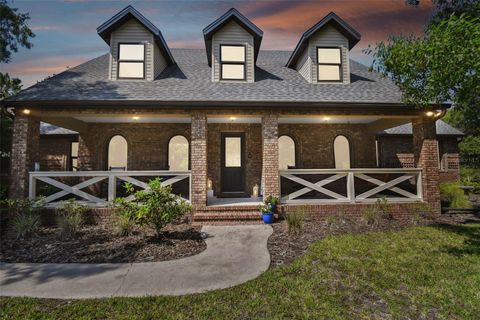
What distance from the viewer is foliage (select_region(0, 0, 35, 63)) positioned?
1288 cm

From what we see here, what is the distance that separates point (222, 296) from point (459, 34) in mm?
6239

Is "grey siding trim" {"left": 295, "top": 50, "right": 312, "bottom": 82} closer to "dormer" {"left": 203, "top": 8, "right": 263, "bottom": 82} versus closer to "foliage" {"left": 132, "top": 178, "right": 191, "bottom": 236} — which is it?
"dormer" {"left": 203, "top": 8, "right": 263, "bottom": 82}

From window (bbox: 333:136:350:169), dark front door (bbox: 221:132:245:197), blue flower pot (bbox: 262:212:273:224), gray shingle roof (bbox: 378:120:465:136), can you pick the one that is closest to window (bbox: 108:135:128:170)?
dark front door (bbox: 221:132:245:197)

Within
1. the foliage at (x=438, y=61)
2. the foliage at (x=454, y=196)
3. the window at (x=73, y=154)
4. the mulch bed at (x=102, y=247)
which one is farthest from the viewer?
the window at (x=73, y=154)

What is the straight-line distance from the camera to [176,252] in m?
5.01

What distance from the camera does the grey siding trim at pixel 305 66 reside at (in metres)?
9.77

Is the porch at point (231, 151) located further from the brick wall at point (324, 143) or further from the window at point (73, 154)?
the window at point (73, 154)

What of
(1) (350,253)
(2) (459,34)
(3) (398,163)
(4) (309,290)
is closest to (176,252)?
(4) (309,290)

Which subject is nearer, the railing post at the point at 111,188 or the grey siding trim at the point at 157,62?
the railing post at the point at 111,188

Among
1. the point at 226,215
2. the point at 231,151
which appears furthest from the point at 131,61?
the point at 226,215

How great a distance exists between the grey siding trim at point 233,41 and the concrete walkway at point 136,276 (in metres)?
7.01

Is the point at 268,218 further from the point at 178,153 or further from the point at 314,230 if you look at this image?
the point at 178,153

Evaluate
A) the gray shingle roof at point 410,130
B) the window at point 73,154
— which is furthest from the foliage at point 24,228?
the gray shingle roof at point 410,130

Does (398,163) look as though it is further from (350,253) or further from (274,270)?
(274,270)
